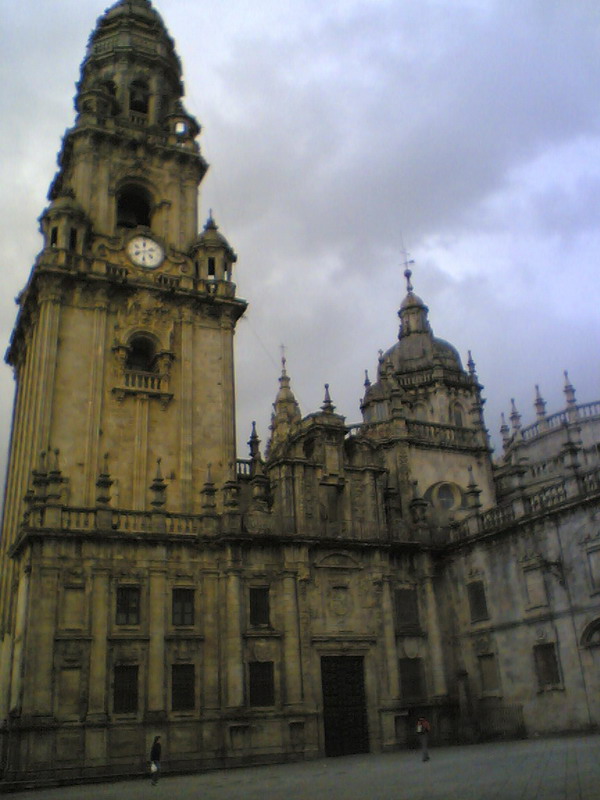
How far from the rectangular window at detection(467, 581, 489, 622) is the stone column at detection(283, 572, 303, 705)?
8.34m

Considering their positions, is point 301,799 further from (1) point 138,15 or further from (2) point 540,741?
(1) point 138,15

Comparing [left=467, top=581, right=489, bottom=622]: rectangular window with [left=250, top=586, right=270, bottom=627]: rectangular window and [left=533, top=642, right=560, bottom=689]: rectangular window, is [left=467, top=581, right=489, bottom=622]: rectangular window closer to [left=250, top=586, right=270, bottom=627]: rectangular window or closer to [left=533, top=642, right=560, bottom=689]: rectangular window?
[left=533, top=642, right=560, bottom=689]: rectangular window

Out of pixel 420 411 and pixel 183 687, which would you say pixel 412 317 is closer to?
pixel 420 411

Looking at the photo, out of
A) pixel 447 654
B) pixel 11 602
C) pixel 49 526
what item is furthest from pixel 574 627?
pixel 11 602

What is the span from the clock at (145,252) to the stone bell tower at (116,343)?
7 cm

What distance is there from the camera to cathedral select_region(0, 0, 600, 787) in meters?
32.0

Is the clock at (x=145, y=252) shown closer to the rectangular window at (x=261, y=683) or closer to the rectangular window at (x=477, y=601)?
the rectangular window at (x=261, y=683)

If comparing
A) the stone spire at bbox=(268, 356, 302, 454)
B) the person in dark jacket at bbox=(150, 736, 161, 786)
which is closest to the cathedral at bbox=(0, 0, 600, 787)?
the person in dark jacket at bbox=(150, 736, 161, 786)

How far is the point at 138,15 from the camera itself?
5069cm

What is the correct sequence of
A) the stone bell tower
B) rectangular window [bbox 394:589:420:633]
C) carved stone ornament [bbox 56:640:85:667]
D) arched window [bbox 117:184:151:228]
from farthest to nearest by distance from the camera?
1. arched window [bbox 117:184:151:228]
2. rectangular window [bbox 394:589:420:633]
3. the stone bell tower
4. carved stone ornament [bbox 56:640:85:667]

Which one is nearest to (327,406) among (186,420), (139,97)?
(186,420)

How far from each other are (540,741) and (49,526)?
68.3ft

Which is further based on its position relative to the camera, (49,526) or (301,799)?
(49,526)

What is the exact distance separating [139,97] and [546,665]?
3798cm
